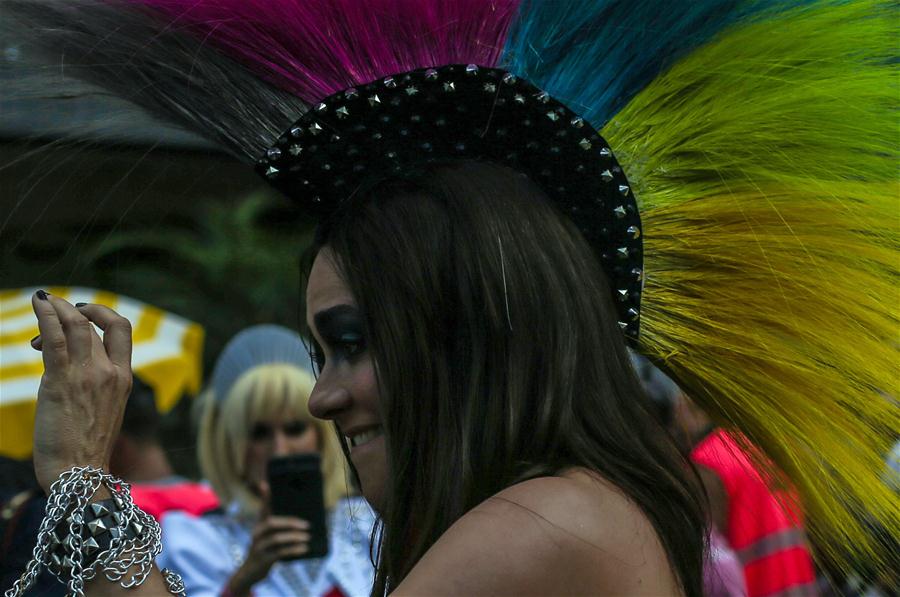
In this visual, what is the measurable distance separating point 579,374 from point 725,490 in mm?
1788

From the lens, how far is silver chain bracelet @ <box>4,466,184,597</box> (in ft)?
5.28

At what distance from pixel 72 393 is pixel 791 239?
1.08 meters

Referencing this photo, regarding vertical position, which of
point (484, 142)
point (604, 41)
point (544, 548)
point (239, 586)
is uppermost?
point (604, 41)

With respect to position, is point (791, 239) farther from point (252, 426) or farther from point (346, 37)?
point (252, 426)

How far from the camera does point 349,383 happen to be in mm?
1598

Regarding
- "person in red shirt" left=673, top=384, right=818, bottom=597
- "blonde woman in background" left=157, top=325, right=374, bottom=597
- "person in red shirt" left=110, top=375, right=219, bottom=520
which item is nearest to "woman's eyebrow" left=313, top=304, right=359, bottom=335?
"person in red shirt" left=673, top=384, right=818, bottom=597

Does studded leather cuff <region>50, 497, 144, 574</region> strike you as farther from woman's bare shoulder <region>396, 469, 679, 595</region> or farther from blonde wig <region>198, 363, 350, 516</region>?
blonde wig <region>198, 363, 350, 516</region>

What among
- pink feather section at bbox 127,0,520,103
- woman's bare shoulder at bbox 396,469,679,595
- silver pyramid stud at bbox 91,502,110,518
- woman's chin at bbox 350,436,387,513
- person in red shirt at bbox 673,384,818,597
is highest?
pink feather section at bbox 127,0,520,103

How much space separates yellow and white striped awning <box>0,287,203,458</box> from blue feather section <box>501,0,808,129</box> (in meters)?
2.13

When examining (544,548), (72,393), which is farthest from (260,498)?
(544,548)

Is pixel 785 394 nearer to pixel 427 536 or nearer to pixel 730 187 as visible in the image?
pixel 730 187

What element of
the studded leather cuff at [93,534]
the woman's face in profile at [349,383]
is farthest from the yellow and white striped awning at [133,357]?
the woman's face in profile at [349,383]

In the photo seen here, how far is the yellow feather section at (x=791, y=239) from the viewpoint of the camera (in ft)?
5.91

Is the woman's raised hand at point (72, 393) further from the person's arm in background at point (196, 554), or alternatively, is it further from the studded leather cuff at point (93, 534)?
the person's arm in background at point (196, 554)
